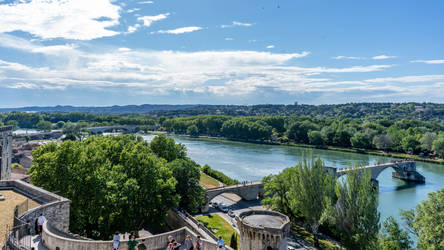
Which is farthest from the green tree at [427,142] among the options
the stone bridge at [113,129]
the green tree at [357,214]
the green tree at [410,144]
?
the stone bridge at [113,129]

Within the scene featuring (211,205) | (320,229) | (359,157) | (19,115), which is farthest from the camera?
(19,115)

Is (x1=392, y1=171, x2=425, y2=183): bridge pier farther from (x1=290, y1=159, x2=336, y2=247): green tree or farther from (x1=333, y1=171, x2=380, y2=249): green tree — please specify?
(x1=333, y1=171, x2=380, y2=249): green tree

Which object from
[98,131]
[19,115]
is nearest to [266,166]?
[98,131]

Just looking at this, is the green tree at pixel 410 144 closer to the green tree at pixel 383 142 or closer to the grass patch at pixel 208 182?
the green tree at pixel 383 142

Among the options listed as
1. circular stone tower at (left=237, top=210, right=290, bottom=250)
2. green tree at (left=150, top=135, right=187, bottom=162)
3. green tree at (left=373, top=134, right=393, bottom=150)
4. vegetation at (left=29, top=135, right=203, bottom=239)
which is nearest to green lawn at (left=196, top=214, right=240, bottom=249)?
vegetation at (left=29, top=135, right=203, bottom=239)

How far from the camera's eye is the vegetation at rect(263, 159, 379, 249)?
2502cm

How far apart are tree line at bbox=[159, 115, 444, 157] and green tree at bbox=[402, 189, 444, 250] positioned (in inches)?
2365

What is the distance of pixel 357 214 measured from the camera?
2570cm

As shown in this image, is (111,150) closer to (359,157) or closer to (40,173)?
(40,173)

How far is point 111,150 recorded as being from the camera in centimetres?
2528

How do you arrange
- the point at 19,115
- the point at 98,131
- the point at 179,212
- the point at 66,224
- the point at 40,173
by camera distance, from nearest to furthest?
the point at 66,224
the point at 40,173
the point at 179,212
the point at 98,131
the point at 19,115

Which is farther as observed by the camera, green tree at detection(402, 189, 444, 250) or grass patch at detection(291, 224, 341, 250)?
grass patch at detection(291, 224, 341, 250)

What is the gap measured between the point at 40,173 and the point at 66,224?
274 inches

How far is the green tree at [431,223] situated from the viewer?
18.6 meters
